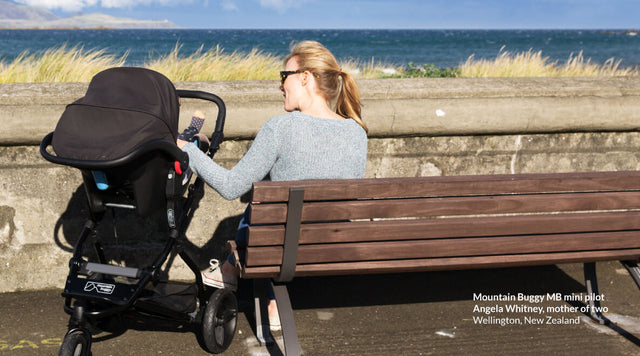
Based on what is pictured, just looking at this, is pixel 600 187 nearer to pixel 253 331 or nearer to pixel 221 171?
pixel 221 171

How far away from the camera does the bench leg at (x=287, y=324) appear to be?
2512mm

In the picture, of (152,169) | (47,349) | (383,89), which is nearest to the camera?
(152,169)

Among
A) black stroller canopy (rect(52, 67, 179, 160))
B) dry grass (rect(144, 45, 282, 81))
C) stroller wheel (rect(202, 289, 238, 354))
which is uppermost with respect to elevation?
dry grass (rect(144, 45, 282, 81))

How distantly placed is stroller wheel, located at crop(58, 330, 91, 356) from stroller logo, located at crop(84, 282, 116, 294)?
173 millimetres

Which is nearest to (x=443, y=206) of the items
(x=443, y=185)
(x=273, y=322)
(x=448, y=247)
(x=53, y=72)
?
(x=443, y=185)

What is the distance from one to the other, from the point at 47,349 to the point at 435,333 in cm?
199

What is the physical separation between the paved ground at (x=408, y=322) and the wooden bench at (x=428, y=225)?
0.61 metres

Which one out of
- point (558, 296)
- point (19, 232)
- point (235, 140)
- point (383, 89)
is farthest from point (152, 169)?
point (558, 296)

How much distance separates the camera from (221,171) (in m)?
2.55

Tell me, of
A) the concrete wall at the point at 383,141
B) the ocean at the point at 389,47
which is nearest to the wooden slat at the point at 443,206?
the concrete wall at the point at 383,141

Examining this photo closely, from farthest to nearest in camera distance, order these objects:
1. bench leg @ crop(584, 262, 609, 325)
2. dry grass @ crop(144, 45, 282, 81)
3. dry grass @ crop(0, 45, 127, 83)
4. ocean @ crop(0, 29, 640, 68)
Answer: ocean @ crop(0, 29, 640, 68), dry grass @ crop(144, 45, 282, 81), dry grass @ crop(0, 45, 127, 83), bench leg @ crop(584, 262, 609, 325)

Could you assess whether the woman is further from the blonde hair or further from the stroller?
the stroller

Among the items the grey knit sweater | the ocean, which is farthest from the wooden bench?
the ocean

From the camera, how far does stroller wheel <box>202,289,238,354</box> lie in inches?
108
